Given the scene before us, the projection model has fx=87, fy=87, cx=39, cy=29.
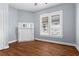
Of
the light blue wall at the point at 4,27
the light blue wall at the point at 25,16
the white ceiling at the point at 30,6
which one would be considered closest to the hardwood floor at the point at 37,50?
the light blue wall at the point at 4,27

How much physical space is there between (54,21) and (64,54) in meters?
0.57

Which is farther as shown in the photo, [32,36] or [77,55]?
[32,36]

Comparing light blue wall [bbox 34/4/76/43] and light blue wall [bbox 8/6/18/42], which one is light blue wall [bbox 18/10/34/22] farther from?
light blue wall [bbox 34/4/76/43]

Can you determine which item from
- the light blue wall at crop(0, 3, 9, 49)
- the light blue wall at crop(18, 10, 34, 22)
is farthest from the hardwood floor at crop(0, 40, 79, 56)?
the light blue wall at crop(18, 10, 34, 22)

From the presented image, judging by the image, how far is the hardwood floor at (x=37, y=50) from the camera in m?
1.42

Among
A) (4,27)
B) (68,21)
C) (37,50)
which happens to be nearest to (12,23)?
(4,27)

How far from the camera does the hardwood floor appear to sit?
4.66 feet

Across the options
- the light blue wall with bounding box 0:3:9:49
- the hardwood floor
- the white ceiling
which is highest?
the white ceiling

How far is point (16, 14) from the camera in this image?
1478 millimetres

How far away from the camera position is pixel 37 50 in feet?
4.83

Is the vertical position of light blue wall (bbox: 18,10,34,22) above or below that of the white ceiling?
below

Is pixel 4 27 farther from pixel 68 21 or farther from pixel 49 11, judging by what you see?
pixel 68 21

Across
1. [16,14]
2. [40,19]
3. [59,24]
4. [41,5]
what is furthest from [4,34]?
[59,24]

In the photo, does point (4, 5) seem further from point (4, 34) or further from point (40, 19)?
point (40, 19)
